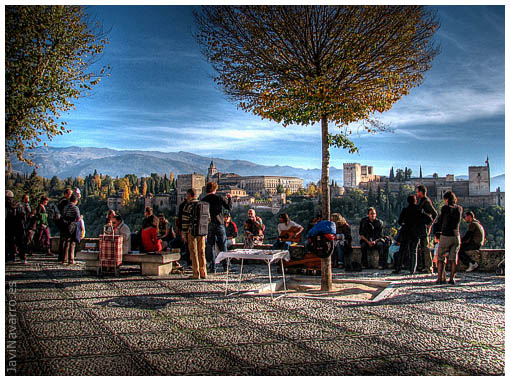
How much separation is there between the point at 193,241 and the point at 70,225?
10.6 ft

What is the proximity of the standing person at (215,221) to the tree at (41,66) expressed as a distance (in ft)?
11.4

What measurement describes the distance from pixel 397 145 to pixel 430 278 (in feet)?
349

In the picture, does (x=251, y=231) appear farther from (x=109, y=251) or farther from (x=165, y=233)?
(x=109, y=251)

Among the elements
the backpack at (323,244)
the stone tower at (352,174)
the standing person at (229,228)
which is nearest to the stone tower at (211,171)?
the stone tower at (352,174)

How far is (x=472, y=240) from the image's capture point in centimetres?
777

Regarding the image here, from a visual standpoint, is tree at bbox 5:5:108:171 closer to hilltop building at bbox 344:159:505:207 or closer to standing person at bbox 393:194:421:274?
standing person at bbox 393:194:421:274

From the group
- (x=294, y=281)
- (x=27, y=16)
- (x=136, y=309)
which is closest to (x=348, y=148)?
(x=294, y=281)

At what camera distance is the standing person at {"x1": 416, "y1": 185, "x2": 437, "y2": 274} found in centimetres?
748

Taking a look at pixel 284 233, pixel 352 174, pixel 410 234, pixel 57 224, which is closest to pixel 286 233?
pixel 284 233

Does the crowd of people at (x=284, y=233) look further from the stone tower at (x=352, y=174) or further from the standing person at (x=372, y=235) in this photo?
the stone tower at (x=352, y=174)

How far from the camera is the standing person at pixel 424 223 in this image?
24.5 ft

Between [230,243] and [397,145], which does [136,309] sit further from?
[397,145]

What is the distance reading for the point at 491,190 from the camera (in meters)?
Answer: 99.8

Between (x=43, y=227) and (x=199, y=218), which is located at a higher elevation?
(x=199, y=218)
